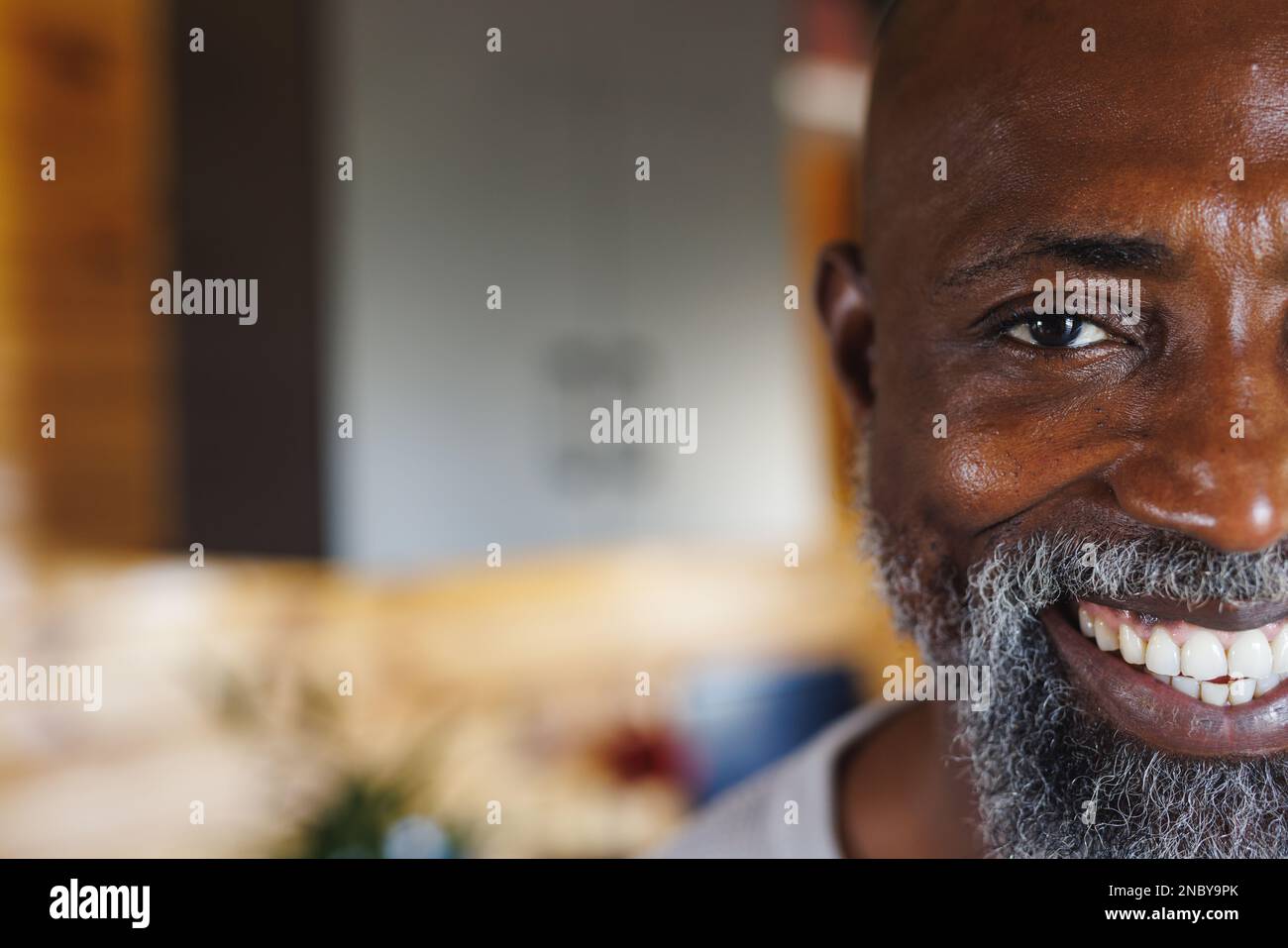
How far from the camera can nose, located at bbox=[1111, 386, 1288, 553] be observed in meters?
0.41

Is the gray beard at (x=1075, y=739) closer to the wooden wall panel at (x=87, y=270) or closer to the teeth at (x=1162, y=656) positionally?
the teeth at (x=1162, y=656)

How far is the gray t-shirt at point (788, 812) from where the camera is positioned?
717 millimetres

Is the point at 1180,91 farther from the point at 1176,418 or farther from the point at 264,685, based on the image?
the point at 264,685

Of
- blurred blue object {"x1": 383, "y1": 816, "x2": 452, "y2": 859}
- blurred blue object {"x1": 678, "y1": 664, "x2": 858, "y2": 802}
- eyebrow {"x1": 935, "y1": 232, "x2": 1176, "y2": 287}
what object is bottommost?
blurred blue object {"x1": 678, "y1": 664, "x2": 858, "y2": 802}

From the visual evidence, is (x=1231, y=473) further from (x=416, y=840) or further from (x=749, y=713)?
(x=749, y=713)

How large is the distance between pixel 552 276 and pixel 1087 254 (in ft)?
5.26

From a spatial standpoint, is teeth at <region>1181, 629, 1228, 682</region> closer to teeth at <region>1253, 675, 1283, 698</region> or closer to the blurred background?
teeth at <region>1253, 675, 1283, 698</region>

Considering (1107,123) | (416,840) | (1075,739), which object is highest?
(1107,123)

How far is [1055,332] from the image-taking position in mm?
473

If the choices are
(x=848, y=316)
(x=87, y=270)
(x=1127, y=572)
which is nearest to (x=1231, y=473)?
(x=1127, y=572)

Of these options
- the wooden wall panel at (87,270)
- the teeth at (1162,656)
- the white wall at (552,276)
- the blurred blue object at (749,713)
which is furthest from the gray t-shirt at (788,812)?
the blurred blue object at (749,713)

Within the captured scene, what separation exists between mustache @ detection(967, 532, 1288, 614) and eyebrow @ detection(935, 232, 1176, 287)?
11cm

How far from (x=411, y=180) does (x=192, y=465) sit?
57 centimetres

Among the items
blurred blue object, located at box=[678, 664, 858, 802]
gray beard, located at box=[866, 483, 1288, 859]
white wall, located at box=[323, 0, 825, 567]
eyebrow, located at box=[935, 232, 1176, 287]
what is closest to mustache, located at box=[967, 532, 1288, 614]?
gray beard, located at box=[866, 483, 1288, 859]
